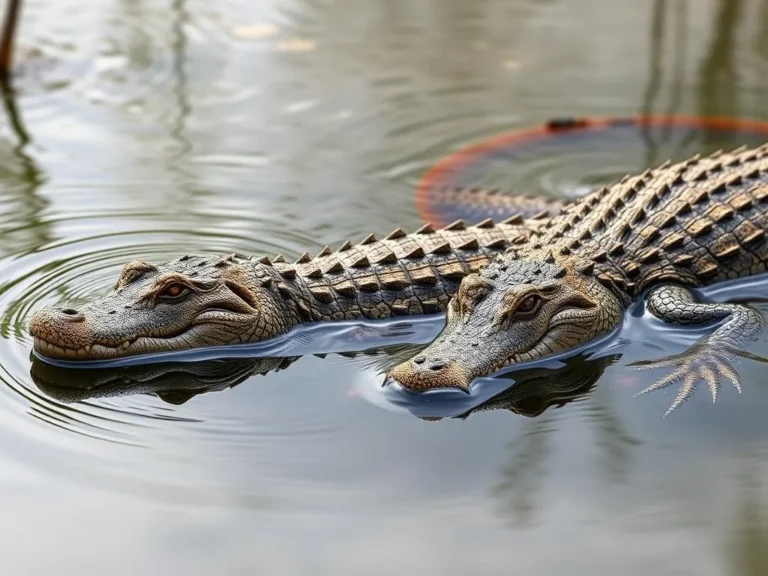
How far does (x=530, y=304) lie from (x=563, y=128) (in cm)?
302

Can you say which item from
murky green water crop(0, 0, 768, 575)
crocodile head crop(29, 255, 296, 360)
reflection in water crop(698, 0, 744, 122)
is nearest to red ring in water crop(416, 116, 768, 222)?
murky green water crop(0, 0, 768, 575)

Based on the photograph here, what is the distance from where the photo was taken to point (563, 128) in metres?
7.80

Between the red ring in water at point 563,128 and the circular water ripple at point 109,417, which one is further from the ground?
the circular water ripple at point 109,417

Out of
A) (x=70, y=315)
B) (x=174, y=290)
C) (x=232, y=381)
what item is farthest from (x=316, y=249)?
(x=70, y=315)

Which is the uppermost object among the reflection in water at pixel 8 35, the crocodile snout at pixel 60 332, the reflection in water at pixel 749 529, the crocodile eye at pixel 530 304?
the reflection in water at pixel 8 35

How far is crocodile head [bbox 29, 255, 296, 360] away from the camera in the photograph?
16.2 ft

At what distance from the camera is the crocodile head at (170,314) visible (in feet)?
16.2

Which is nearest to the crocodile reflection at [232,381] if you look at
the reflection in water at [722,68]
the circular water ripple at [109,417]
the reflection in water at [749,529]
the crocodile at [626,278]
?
the circular water ripple at [109,417]

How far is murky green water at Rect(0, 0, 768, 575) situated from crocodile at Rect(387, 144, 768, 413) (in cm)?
23

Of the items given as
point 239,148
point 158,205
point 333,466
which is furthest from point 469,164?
point 333,466

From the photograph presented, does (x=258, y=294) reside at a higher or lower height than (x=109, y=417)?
higher

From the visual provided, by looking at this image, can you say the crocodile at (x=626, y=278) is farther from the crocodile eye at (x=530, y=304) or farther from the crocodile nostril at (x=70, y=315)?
the crocodile nostril at (x=70, y=315)

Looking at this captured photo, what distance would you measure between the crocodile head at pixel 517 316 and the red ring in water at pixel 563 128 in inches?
76.7

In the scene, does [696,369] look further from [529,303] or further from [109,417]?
[109,417]
